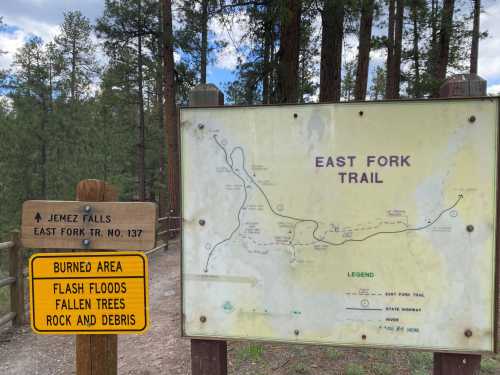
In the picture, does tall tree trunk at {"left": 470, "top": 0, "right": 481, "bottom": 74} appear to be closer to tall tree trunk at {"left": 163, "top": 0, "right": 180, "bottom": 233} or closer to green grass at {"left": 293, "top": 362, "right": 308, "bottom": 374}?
tall tree trunk at {"left": 163, "top": 0, "right": 180, "bottom": 233}

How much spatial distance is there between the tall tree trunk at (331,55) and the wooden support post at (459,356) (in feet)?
12.1

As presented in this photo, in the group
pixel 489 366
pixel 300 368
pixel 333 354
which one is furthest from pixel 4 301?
pixel 489 366

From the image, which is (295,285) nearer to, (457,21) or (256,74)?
(256,74)

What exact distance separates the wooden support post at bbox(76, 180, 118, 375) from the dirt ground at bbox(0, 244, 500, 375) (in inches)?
70.4

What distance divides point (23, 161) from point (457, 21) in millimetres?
20629

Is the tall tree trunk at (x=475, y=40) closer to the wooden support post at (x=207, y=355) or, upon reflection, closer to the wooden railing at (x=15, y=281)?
the wooden support post at (x=207, y=355)

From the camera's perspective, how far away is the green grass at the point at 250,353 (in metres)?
3.65

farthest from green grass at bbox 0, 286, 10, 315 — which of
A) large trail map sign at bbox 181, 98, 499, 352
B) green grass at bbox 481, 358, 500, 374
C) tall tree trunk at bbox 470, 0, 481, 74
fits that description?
tall tree trunk at bbox 470, 0, 481, 74

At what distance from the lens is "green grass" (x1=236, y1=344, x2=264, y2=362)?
12.0ft

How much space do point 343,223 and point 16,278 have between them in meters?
4.67

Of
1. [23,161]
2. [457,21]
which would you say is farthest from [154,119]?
[457,21]

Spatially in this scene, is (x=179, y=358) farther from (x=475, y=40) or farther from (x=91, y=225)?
(x=475, y=40)

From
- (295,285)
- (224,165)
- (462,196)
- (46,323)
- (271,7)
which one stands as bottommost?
(46,323)

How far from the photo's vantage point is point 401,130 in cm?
195
